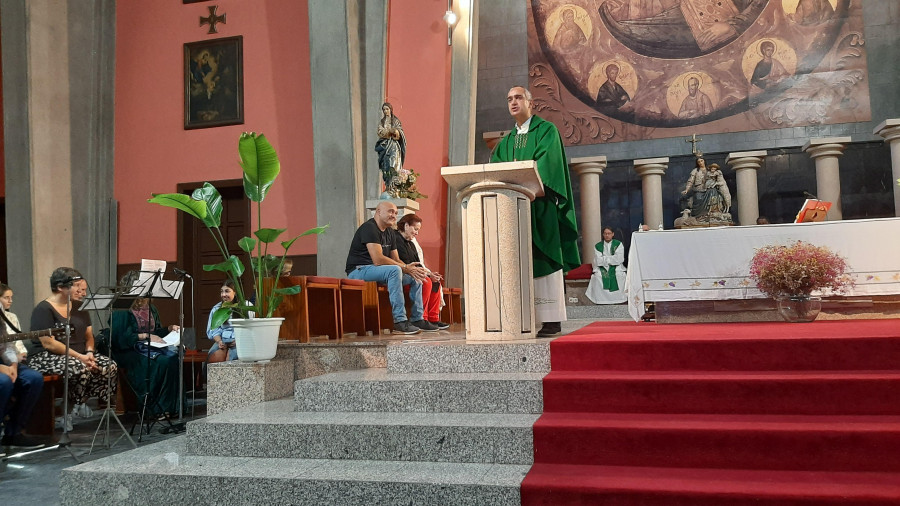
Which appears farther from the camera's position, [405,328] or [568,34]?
[568,34]

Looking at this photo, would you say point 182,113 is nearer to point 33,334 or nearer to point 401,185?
point 401,185

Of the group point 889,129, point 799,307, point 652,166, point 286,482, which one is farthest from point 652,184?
point 286,482

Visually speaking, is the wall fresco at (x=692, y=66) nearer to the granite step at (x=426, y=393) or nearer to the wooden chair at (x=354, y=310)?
the wooden chair at (x=354, y=310)

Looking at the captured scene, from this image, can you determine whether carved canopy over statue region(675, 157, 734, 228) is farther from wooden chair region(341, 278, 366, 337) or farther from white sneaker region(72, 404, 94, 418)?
white sneaker region(72, 404, 94, 418)

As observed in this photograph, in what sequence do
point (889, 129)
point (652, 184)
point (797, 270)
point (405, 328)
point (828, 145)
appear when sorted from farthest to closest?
1. point (652, 184)
2. point (828, 145)
3. point (889, 129)
4. point (405, 328)
5. point (797, 270)

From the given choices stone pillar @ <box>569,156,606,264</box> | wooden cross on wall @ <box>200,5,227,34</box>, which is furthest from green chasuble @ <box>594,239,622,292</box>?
wooden cross on wall @ <box>200,5,227,34</box>

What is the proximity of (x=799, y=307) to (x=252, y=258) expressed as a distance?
358 centimetres

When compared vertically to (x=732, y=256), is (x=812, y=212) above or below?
above

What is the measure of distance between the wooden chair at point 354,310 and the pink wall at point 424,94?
12.4 ft

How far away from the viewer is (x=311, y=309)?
18.0ft

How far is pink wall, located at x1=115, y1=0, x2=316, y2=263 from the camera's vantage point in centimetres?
1009

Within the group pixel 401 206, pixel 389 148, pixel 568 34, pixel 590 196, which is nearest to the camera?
pixel 401 206

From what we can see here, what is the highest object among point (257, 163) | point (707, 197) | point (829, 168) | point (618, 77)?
point (618, 77)

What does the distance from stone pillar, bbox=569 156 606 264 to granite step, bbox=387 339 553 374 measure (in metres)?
8.97
